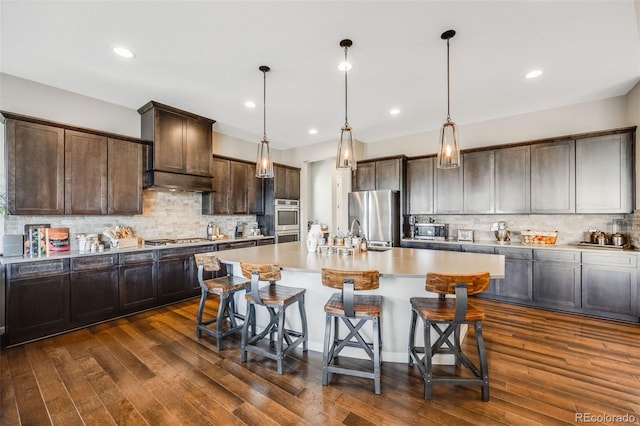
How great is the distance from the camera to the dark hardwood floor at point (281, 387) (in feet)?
5.96

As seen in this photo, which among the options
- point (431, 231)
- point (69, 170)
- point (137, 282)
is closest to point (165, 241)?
point (137, 282)

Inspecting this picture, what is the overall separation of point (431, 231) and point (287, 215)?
290 centimetres

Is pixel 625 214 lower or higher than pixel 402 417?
higher

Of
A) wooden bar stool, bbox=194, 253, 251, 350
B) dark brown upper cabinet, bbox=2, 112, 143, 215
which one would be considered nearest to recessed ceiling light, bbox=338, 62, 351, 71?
wooden bar stool, bbox=194, 253, 251, 350

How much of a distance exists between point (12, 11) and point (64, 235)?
7.58ft

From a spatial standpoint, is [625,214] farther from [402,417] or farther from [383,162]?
[402,417]

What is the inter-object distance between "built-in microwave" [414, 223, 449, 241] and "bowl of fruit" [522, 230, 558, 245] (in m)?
1.16

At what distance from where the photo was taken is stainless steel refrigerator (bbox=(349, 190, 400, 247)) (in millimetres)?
5102

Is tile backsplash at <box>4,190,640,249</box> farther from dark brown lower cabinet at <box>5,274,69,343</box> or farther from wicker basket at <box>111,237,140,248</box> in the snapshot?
dark brown lower cabinet at <box>5,274,69,343</box>

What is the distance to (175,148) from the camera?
423 cm

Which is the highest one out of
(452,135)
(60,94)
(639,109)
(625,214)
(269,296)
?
(60,94)

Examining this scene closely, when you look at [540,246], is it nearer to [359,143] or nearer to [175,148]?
[359,143]

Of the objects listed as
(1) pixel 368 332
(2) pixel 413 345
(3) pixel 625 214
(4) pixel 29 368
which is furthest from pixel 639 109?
(4) pixel 29 368

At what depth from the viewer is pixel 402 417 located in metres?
1.80
